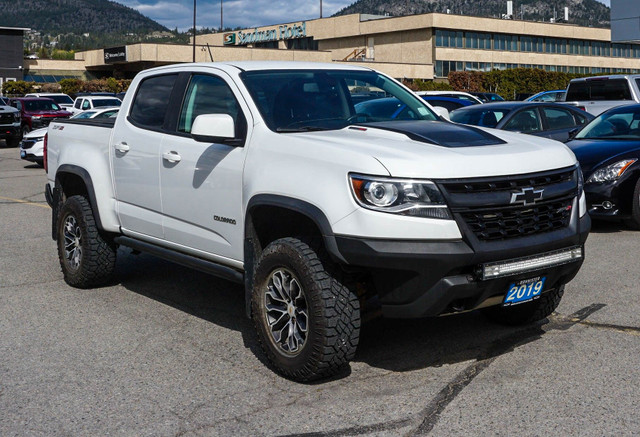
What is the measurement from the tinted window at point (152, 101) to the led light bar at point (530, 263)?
2.98 meters

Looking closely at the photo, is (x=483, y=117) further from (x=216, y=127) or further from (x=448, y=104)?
(x=216, y=127)

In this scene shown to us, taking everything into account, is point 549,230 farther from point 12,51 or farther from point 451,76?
point 12,51

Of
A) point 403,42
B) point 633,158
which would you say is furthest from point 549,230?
point 403,42

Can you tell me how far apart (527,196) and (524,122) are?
9.41 meters

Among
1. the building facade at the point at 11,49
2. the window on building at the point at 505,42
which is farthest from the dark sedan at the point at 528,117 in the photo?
the building facade at the point at 11,49

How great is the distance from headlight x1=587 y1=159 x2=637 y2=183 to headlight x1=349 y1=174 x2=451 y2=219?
6.38 metres

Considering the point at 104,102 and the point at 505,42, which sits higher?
the point at 505,42

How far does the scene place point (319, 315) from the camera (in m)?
4.84

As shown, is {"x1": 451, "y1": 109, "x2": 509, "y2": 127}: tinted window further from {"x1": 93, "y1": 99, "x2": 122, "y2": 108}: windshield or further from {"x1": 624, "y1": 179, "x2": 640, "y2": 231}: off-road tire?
{"x1": 93, "y1": 99, "x2": 122, "y2": 108}: windshield

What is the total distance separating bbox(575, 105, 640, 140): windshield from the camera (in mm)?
11359

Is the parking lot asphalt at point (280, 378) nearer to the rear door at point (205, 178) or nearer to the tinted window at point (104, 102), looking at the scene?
the rear door at point (205, 178)

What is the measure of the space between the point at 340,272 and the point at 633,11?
3754cm

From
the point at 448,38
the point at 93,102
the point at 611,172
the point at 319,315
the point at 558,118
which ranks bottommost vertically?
the point at 319,315

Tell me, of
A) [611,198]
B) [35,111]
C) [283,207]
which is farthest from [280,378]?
[35,111]
